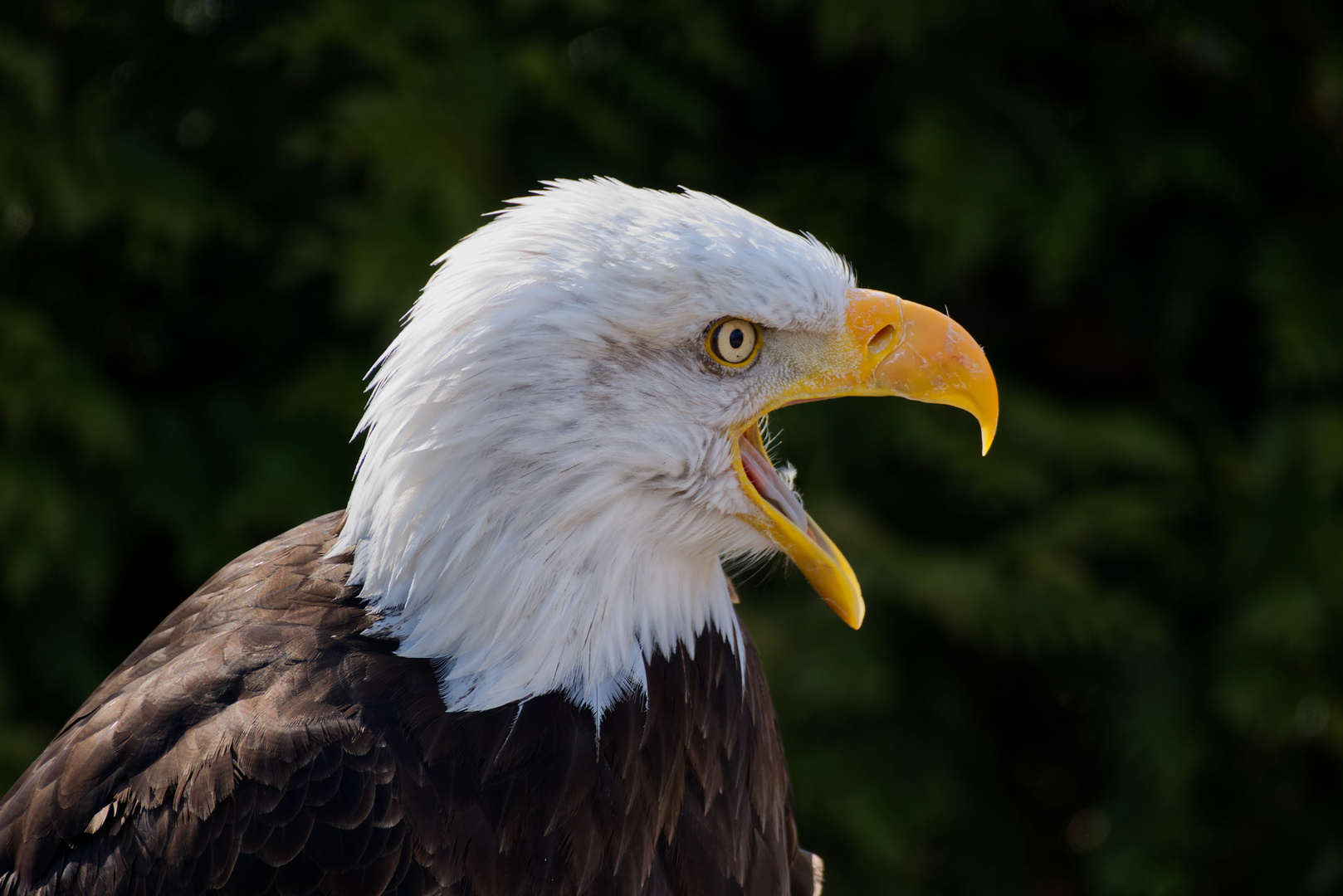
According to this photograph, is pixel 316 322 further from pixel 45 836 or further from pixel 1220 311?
pixel 1220 311

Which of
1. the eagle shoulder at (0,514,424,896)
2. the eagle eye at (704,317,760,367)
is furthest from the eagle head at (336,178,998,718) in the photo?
the eagle shoulder at (0,514,424,896)

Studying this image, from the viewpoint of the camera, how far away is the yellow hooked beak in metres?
1.80

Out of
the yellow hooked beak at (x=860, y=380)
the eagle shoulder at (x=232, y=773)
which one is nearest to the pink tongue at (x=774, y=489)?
the yellow hooked beak at (x=860, y=380)

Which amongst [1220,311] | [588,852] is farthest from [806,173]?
[588,852]

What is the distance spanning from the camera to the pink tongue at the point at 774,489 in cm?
187

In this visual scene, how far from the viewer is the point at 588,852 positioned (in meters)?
1.70

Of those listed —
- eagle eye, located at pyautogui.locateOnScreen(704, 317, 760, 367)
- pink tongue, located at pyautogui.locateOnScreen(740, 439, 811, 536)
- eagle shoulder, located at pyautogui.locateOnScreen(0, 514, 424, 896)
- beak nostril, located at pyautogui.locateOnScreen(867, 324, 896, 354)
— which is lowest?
eagle shoulder, located at pyautogui.locateOnScreen(0, 514, 424, 896)

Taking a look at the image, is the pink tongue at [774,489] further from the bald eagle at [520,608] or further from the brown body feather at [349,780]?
the brown body feather at [349,780]

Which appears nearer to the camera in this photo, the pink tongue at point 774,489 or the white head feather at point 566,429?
the white head feather at point 566,429

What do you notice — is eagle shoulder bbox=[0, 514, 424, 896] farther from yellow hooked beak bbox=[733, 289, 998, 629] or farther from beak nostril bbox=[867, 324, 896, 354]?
beak nostril bbox=[867, 324, 896, 354]

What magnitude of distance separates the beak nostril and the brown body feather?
51 cm

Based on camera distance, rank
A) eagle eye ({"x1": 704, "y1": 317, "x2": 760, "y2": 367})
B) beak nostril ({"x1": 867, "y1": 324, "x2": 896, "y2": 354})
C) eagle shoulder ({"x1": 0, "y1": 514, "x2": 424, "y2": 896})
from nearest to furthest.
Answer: eagle shoulder ({"x1": 0, "y1": 514, "x2": 424, "y2": 896})
eagle eye ({"x1": 704, "y1": 317, "x2": 760, "y2": 367})
beak nostril ({"x1": 867, "y1": 324, "x2": 896, "y2": 354})

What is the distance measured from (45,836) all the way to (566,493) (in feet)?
3.01

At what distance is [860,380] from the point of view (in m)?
1.82
